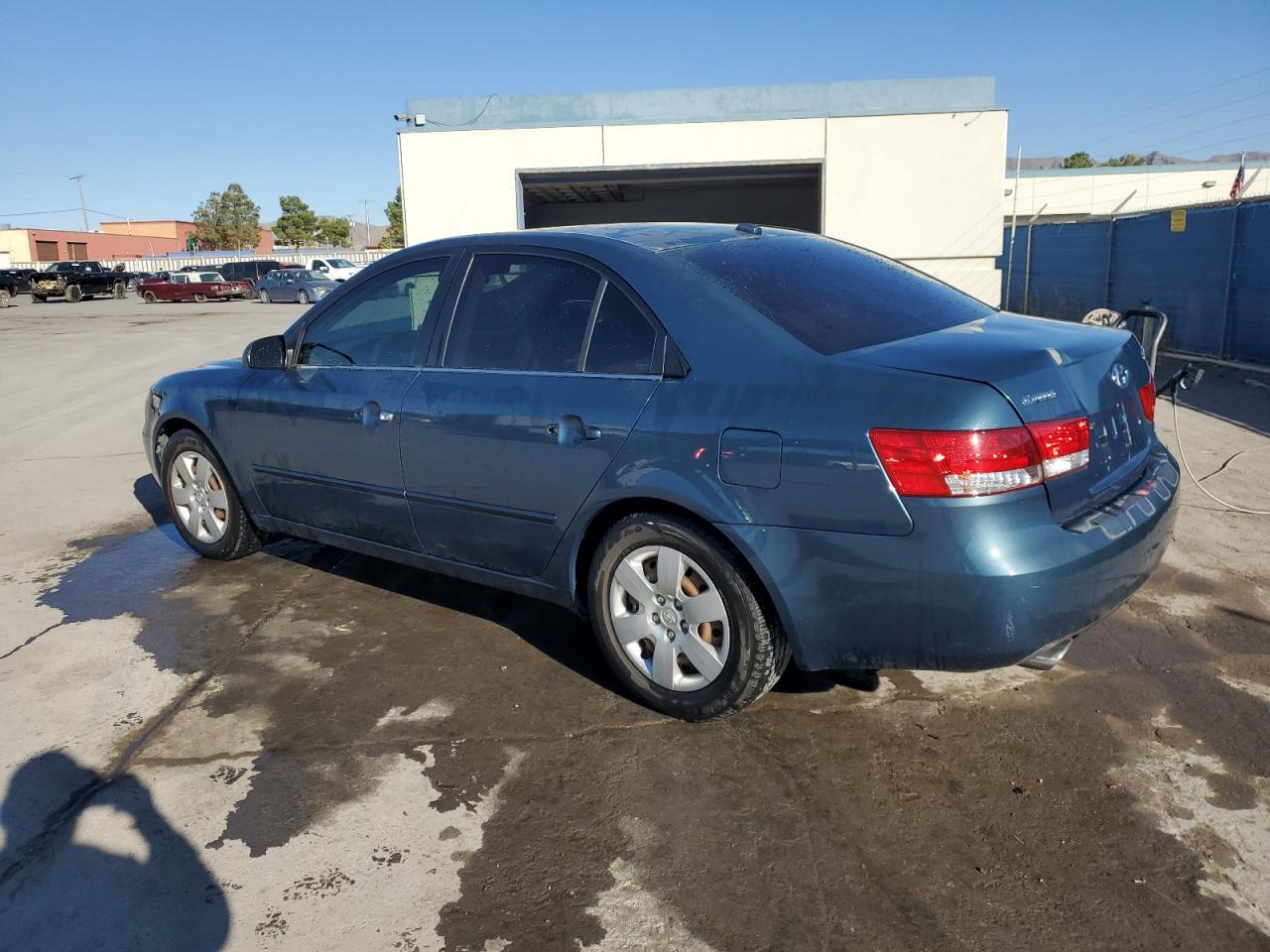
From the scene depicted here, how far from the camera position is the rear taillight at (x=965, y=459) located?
2730mm

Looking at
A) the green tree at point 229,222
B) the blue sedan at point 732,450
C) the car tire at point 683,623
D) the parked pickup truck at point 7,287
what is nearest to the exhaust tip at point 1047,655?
the blue sedan at point 732,450

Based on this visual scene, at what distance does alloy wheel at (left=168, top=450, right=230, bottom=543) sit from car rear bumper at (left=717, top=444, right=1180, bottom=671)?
133 inches

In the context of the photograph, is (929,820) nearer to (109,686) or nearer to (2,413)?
(109,686)

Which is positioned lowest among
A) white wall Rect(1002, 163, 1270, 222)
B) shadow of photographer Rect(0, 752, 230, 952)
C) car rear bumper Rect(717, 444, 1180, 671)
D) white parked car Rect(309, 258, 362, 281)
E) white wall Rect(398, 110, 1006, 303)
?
shadow of photographer Rect(0, 752, 230, 952)

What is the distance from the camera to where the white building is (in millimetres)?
16906

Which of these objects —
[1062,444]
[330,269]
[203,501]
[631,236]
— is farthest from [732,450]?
[330,269]

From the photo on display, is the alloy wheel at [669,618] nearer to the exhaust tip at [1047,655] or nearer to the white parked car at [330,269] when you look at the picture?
the exhaust tip at [1047,655]

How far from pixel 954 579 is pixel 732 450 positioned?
77 centimetres

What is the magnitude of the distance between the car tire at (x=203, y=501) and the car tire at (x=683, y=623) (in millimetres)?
2622

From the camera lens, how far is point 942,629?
284 cm

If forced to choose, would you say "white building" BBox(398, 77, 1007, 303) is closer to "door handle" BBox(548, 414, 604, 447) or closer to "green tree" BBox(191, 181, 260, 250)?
"door handle" BBox(548, 414, 604, 447)

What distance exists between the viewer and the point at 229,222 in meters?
94.2

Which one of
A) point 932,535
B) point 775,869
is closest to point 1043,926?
point 775,869

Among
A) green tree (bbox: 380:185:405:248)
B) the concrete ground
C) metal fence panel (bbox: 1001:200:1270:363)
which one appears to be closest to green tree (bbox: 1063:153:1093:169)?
green tree (bbox: 380:185:405:248)
